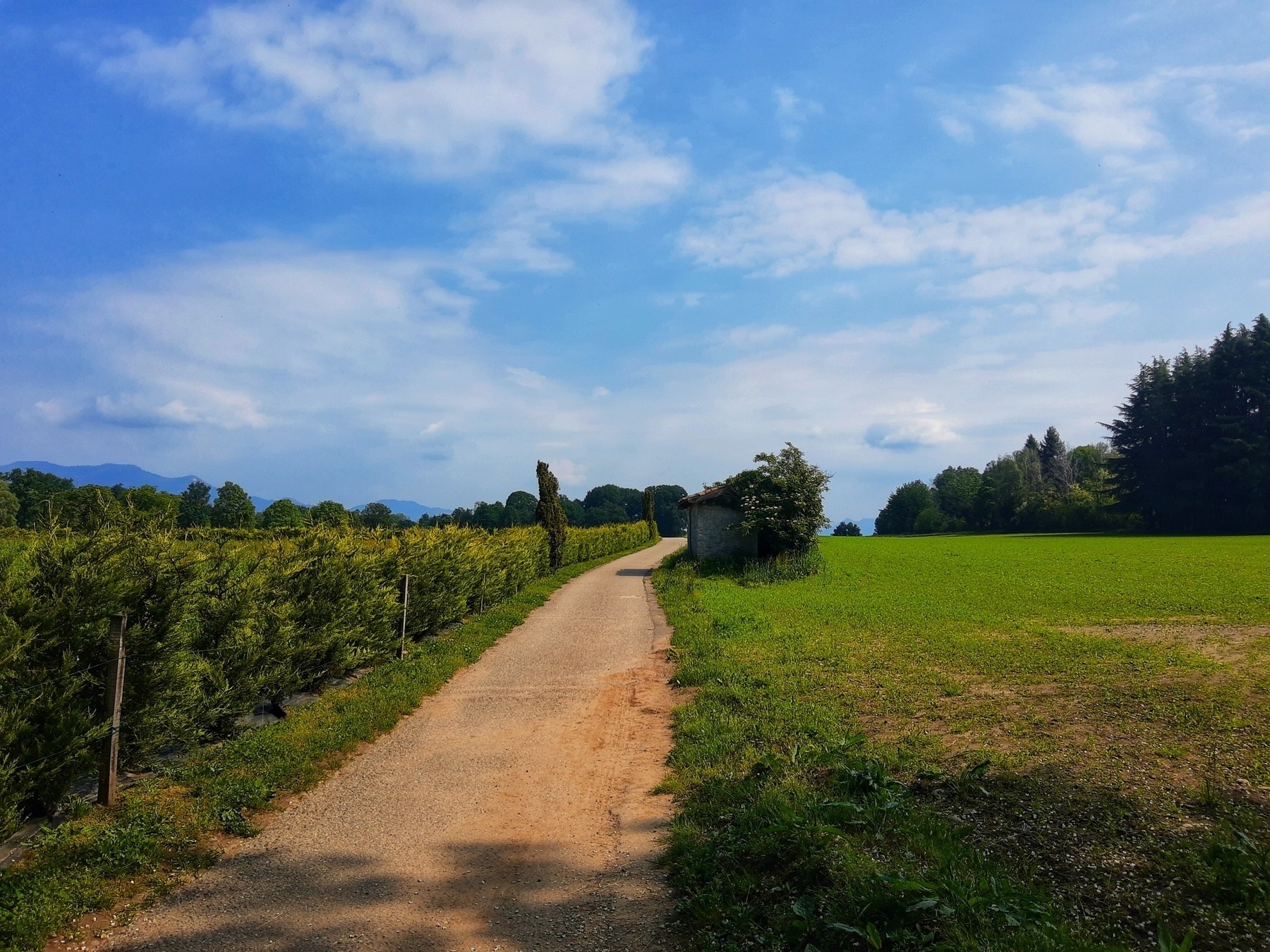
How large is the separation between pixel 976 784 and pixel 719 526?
983 inches

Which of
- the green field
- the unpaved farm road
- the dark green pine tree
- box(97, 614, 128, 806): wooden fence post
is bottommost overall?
A: the unpaved farm road

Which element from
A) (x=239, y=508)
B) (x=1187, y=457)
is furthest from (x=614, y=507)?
(x=239, y=508)

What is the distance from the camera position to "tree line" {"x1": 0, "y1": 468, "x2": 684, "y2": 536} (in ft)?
22.6

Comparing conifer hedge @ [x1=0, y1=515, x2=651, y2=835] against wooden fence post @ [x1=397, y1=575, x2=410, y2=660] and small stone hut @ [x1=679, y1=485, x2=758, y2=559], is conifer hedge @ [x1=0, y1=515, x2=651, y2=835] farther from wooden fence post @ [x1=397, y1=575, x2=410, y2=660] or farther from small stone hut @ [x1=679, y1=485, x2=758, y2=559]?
small stone hut @ [x1=679, y1=485, x2=758, y2=559]

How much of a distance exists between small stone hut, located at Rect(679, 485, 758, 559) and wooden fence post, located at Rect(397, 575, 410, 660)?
1860 cm

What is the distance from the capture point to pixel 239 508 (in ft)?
59.2

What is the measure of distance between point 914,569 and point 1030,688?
68.8 feet

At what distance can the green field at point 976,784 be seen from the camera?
3949mm


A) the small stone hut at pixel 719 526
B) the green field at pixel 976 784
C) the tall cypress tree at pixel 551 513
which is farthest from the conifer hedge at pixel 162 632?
the small stone hut at pixel 719 526

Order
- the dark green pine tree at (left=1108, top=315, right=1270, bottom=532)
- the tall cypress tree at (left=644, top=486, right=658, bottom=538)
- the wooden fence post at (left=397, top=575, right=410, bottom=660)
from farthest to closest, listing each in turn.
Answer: the tall cypress tree at (left=644, top=486, right=658, bottom=538) < the dark green pine tree at (left=1108, top=315, right=1270, bottom=532) < the wooden fence post at (left=397, top=575, right=410, bottom=660)

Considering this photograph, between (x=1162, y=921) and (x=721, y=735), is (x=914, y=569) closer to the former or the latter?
(x=721, y=735)

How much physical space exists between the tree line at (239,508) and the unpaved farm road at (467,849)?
3384 millimetres

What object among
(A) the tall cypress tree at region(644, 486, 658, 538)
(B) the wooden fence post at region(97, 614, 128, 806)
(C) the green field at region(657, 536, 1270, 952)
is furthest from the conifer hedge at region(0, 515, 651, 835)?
(A) the tall cypress tree at region(644, 486, 658, 538)

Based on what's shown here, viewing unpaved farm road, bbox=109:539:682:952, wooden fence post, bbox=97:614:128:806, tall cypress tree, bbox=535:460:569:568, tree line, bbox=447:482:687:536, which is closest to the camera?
unpaved farm road, bbox=109:539:682:952
